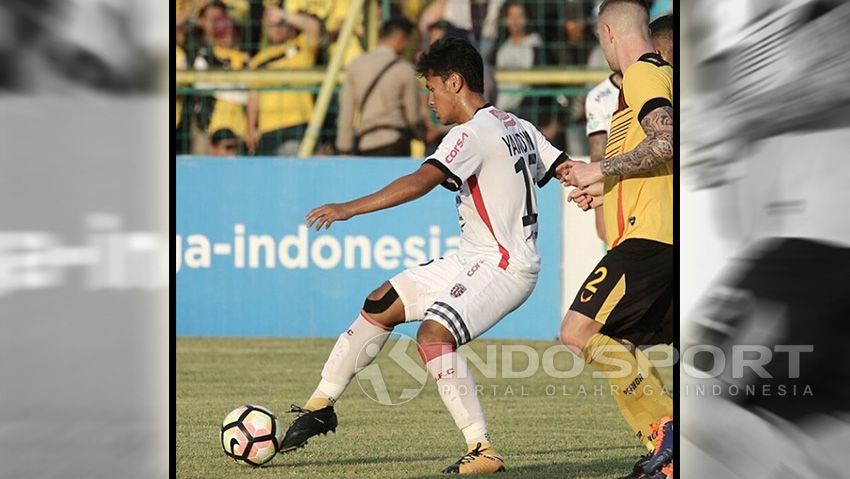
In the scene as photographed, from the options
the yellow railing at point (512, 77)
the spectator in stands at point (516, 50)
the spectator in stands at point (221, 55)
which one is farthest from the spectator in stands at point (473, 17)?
the spectator in stands at point (221, 55)

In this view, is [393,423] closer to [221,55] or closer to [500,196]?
[500,196]

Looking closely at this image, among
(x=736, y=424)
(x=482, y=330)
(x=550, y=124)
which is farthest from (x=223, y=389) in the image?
(x=736, y=424)

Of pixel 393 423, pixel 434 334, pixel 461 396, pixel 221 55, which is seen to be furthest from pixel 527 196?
pixel 221 55

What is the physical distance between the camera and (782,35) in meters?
2.15

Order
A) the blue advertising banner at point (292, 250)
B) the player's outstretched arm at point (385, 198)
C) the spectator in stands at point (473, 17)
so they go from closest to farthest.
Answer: the player's outstretched arm at point (385, 198), the blue advertising banner at point (292, 250), the spectator in stands at point (473, 17)

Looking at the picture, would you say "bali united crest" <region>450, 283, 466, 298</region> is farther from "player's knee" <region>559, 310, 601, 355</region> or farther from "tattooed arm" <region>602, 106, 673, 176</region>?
"tattooed arm" <region>602, 106, 673, 176</region>

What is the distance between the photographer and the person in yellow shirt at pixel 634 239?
5.16 metres

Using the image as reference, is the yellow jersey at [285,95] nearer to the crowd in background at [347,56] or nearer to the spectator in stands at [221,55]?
the crowd in background at [347,56]

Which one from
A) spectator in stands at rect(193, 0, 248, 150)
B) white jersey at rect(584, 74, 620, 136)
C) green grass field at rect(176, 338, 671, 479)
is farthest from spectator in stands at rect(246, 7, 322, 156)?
white jersey at rect(584, 74, 620, 136)

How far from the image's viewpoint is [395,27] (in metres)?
12.2

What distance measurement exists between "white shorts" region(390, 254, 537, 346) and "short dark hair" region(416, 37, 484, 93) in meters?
0.76

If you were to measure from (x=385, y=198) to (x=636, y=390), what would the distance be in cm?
122

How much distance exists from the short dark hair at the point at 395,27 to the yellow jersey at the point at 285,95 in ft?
2.88

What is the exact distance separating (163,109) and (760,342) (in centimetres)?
97
